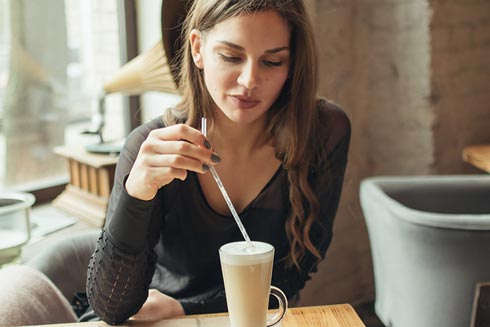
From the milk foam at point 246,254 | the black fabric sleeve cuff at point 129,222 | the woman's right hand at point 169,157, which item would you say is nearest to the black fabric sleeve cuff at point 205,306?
the black fabric sleeve cuff at point 129,222

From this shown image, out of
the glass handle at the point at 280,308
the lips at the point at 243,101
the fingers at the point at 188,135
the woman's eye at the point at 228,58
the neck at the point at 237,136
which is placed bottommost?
the glass handle at the point at 280,308

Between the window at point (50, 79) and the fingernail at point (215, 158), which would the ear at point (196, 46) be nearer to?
the fingernail at point (215, 158)

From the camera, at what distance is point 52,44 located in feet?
8.36

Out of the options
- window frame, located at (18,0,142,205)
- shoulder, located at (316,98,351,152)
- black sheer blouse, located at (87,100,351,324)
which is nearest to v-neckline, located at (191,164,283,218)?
black sheer blouse, located at (87,100,351,324)

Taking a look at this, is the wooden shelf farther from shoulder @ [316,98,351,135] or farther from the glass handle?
the glass handle

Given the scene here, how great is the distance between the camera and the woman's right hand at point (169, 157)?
3.72 feet

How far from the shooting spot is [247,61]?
4.55ft

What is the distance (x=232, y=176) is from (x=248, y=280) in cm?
63

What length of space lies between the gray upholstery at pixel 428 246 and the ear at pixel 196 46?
775mm

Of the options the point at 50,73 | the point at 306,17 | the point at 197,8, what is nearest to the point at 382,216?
the point at 306,17

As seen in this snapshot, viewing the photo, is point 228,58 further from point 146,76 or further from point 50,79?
point 50,79

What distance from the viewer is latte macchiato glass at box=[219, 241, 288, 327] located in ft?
3.40

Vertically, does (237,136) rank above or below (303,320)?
above

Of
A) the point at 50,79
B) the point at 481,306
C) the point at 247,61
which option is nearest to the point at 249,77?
the point at 247,61
